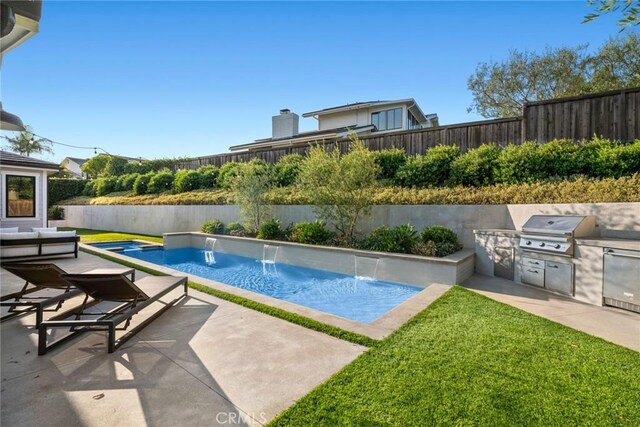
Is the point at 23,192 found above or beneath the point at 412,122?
beneath

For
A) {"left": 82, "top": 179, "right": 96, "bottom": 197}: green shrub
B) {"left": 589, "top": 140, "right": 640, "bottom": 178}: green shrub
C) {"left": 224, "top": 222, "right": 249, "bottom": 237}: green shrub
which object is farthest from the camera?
{"left": 82, "top": 179, "right": 96, "bottom": 197}: green shrub

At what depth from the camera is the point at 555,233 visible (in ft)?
18.1

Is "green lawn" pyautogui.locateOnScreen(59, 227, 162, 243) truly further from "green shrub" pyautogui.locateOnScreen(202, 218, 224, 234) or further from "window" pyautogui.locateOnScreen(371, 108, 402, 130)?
"window" pyautogui.locateOnScreen(371, 108, 402, 130)

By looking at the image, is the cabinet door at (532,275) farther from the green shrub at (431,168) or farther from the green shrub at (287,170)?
the green shrub at (287,170)

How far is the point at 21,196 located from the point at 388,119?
69.2 feet

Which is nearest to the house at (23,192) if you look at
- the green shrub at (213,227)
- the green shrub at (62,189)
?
the green shrub at (213,227)

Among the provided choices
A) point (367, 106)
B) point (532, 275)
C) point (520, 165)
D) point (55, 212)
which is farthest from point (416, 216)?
point (55, 212)

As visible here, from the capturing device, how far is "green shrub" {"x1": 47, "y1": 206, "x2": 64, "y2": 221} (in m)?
20.5

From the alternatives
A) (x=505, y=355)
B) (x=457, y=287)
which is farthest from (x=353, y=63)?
(x=505, y=355)

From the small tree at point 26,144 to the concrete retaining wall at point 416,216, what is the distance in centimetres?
3195

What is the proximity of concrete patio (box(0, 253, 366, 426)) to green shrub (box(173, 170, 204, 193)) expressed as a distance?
13.7 metres

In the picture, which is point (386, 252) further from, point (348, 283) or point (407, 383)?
point (407, 383)

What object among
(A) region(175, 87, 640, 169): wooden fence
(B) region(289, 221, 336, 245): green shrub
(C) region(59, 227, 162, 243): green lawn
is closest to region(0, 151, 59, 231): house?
(C) region(59, 227, 162, 243): green lawn

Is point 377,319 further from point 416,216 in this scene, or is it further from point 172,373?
point 416,216
